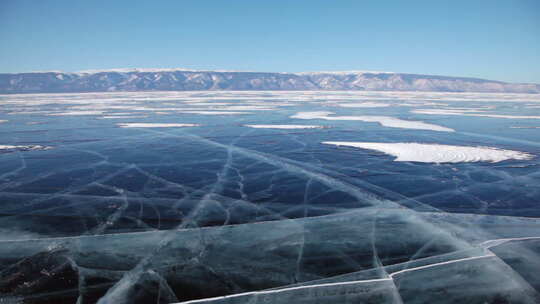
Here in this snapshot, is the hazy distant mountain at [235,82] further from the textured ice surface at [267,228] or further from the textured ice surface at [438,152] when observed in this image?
the textured ice surface at [267,228]

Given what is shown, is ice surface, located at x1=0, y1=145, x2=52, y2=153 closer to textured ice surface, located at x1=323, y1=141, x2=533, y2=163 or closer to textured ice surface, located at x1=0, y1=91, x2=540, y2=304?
textured ice surface, located at x1=0, y1=91, x2=540, y2=304

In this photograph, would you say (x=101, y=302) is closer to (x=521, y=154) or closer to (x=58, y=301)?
(x=58, y=301)

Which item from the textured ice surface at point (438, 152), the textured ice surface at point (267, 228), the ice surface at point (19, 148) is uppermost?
the textured ice surface at point (438, 152)

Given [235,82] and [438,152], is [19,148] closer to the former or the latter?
[438,152]

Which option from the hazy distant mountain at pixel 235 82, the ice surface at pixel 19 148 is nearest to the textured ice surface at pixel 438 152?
the ice surface at pixel 19 148

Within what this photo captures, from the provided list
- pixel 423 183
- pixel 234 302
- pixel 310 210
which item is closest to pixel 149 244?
pixel 234 302
